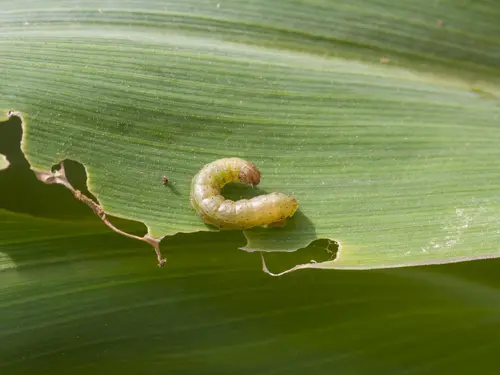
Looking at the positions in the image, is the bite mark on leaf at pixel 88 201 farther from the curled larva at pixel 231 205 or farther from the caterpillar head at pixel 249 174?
the caterpillar head at pixel 249 174

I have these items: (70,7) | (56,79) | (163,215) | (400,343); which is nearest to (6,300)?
(163,215)

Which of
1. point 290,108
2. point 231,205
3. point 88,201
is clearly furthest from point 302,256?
point 88,201

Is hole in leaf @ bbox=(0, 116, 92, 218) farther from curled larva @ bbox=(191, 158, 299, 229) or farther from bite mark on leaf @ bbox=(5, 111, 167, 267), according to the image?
curled larva @ bbox=(191, 158, 299, 229)

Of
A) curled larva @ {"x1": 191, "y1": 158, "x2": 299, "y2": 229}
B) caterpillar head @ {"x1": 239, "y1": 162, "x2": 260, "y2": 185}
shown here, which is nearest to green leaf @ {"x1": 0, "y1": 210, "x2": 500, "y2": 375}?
curled larva @ {"x1": 191, "y1": 158, "x2": 299, "y2": 229}

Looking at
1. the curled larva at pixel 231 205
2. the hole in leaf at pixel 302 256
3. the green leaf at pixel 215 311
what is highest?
the curled larva at pixel 231 205

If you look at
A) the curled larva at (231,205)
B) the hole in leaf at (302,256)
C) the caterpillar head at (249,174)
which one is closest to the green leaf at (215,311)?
the hole in leaf at (302,256)

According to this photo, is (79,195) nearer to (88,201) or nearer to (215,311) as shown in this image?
(88,201)
